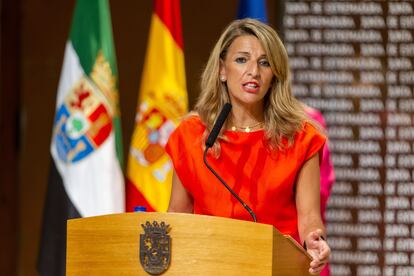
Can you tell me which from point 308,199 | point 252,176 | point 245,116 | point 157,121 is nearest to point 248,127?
point 245,116

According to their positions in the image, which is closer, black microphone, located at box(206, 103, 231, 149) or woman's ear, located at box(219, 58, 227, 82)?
black microphone, located at box(206, 103, 231, 149)

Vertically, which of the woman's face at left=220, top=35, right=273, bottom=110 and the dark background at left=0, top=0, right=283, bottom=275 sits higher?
the dark background at left=0, top=0, right=283, bottom=275

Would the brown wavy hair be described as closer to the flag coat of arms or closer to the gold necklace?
the gold necklace

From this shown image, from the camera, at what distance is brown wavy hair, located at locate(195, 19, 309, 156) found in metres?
2.85

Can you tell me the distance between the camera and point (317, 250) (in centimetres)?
257

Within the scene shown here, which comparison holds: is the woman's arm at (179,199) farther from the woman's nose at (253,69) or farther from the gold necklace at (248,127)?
A: the woman's nose at (253,69)

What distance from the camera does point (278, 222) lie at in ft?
9.30

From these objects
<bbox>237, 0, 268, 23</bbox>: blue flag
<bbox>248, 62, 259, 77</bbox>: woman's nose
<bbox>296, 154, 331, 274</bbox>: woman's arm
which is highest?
<bbox>237, 0, 268, 23</bbox>: blue flag

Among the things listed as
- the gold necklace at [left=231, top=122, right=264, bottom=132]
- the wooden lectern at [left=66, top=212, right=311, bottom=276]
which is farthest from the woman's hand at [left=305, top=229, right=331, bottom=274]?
the gold necklace at [left=231, top=122, right=264, bottom=132]

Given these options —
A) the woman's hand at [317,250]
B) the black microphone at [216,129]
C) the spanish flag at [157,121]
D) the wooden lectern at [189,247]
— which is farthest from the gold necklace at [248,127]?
the spanish flag at [157,121]

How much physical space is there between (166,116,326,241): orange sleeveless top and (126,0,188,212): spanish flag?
1347mm

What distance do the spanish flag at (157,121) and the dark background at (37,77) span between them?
59 cm

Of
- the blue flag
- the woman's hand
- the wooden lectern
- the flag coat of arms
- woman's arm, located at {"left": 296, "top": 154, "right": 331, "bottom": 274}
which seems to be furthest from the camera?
the blue flag

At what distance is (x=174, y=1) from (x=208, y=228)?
7.71 feet
